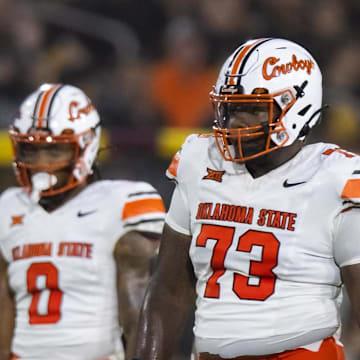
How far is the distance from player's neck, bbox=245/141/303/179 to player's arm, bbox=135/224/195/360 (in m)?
0.27

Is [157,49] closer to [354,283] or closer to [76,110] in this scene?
[76,110]

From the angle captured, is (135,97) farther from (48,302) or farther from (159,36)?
(48,302)

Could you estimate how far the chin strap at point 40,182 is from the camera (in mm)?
3373

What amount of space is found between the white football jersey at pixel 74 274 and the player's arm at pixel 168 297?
56 cm

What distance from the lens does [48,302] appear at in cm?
328

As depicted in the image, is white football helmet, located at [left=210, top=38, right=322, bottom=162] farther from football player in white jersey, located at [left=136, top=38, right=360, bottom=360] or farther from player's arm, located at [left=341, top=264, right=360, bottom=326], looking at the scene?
player's arm, located at [left=341, top=264, right=360, bottom=326]

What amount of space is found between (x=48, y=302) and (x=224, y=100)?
1.10 m

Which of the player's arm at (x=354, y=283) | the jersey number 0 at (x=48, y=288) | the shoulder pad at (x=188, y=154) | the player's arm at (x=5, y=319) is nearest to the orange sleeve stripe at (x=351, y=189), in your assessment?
the player's arm at (x=354, y=283)

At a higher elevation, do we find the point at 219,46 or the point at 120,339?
the point at 219,46

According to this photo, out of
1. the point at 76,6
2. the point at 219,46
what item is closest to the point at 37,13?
the point at 76,6

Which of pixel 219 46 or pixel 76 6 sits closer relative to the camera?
pixel 219 46

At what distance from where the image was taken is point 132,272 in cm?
329

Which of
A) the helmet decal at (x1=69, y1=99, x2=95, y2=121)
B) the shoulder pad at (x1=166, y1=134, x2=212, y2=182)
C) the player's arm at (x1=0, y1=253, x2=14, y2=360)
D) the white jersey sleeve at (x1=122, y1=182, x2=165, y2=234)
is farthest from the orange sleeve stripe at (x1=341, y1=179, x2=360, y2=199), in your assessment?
the player's arm at (x1=0, y1=253, x2=14, y2=360)

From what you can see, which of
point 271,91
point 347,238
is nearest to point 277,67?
point 271,91
